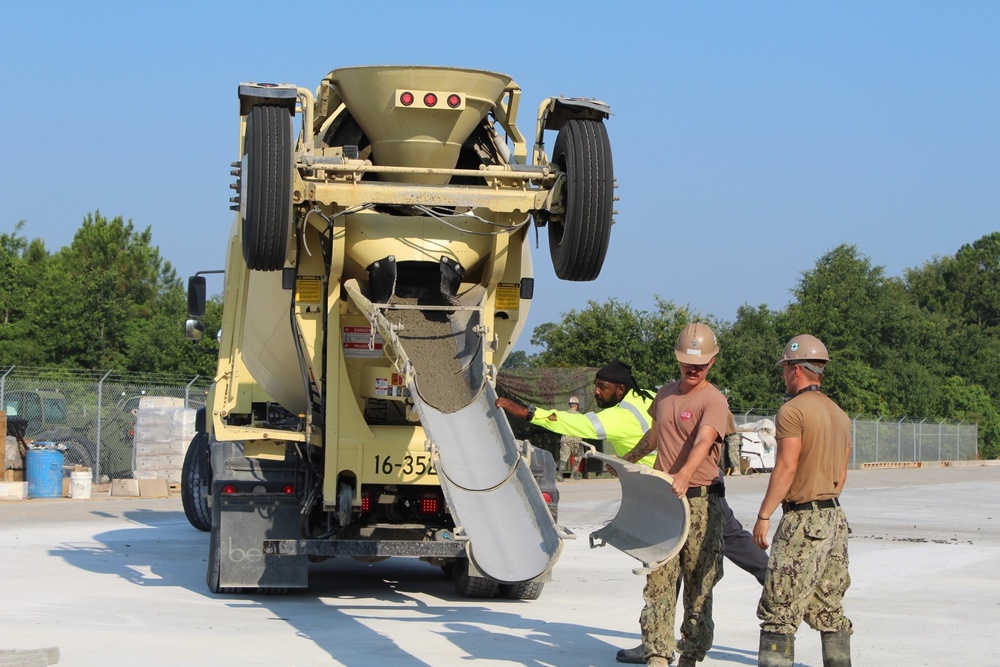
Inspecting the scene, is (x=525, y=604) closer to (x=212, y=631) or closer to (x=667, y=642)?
(x=212, y=631)

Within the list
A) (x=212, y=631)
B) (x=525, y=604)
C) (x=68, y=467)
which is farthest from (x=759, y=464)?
(x=212, y=631)

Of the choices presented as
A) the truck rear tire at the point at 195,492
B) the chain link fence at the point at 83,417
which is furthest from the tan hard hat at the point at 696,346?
the chain link fence at the point at 83,417

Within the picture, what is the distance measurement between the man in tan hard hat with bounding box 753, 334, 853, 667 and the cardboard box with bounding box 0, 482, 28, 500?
17062 mm

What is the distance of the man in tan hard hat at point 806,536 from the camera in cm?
650

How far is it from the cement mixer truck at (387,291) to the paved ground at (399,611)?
0.52m

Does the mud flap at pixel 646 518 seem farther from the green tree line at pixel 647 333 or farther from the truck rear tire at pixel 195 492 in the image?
the green tree line at pixel 647 333

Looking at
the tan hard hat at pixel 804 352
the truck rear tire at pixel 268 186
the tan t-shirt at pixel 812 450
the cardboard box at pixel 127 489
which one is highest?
the truck rear tire at pixel 268 186

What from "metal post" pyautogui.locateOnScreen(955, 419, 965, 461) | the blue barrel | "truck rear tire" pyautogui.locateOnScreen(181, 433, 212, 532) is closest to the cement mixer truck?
"truck rear tire" pyautogui.locateOnScreen(181, 433, 212, 532)

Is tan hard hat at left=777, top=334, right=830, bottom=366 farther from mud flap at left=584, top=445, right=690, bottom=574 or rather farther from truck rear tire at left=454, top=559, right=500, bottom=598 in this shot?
truck rear tire at left=454, top=559, right=500, bottom=598

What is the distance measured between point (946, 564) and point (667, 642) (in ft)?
24.8

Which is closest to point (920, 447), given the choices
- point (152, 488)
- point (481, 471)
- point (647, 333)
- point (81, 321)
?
point (647, 333)

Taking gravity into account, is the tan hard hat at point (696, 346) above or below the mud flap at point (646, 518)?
above

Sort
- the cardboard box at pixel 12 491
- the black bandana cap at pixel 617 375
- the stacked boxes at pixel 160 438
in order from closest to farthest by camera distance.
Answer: the black bandana cap at pixel 617 375
the cardboard box at pixel 12 491
the stacked boxes at pixel 160 438

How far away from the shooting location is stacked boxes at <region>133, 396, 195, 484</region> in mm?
22609
